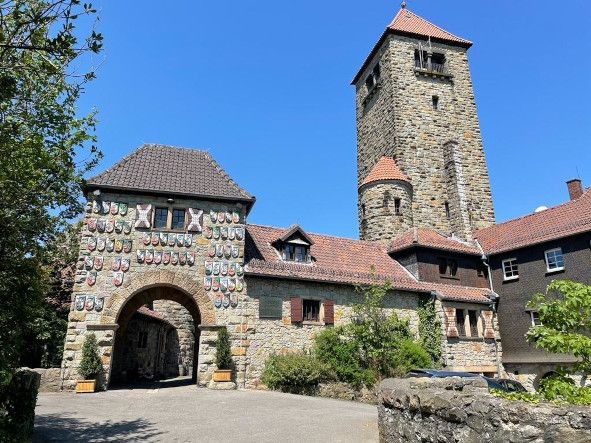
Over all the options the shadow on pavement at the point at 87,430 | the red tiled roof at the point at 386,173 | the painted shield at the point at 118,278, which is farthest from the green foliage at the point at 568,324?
the red tiled roof at the point at 386,173

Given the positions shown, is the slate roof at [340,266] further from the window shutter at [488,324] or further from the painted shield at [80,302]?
the painted shield at [80,302]

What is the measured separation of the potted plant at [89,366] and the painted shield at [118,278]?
81.9 inches

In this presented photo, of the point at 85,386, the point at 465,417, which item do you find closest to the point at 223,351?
the point at 85,386

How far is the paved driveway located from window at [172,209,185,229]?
6565 mm

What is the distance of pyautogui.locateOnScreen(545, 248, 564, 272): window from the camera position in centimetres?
2103

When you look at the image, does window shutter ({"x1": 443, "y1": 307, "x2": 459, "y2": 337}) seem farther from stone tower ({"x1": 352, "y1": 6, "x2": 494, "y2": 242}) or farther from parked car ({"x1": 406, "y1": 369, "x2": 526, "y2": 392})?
stone tower ({"x1": 352, "y1": 6, "x2": 494, "y2": 242})

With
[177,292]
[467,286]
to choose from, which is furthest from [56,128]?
[467,286]

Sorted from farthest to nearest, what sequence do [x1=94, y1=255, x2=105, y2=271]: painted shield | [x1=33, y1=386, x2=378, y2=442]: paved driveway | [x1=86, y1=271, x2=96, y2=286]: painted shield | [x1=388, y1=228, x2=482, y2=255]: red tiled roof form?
1. [x1=388, y1=228, x2=482, y2=255]: red tiled roof
2. [x1=94, y1=255, x2=105, y2=271]: painted shield
3. [x1=86, y1=271, x2=96, y2=286]: painted shield
4. [x1=33, y1=386, x2=378, y2=442]: paved driveway

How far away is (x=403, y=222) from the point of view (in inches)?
1053

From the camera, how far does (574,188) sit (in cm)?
2466

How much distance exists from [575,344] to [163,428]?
26.6 feet

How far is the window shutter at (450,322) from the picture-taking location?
68.1ft

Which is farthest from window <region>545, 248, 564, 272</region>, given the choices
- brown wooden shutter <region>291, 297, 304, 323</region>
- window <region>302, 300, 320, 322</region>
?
brown wooden shutter <region>291, 297, 304, 323</region>

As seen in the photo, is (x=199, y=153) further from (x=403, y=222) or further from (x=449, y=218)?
(x=449, y=218)
